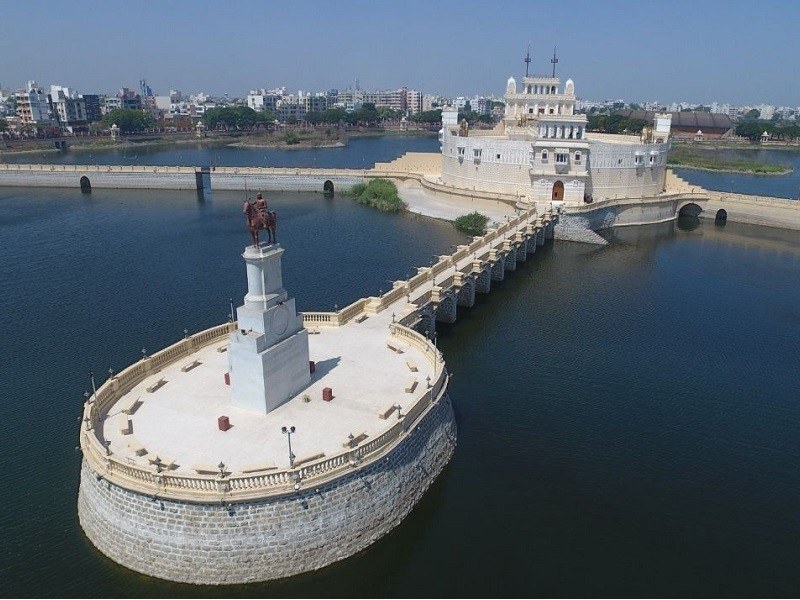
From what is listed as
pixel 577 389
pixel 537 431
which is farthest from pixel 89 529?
pixel 577 389

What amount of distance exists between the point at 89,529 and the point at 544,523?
65.7 ft

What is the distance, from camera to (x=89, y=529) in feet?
84.2

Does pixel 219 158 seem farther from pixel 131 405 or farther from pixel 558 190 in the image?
pixel 131 405

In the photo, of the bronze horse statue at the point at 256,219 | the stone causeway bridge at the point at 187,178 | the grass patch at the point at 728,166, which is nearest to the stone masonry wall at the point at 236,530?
the bronze horse statue at the point at 256,219

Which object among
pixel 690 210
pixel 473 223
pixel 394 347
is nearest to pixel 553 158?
pixel 473 223

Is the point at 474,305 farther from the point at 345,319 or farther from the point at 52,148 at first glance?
the point at 52,148

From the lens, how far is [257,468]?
2394 cm

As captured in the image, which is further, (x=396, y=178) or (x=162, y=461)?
(x=396, y=178)

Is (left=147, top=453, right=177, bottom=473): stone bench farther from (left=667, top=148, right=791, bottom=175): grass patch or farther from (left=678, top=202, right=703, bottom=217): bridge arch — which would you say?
(left=667, top=148, right=791, bottom=175): grass patch

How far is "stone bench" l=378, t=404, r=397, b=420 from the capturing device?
28016 mm

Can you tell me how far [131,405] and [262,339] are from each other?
720 centimetres

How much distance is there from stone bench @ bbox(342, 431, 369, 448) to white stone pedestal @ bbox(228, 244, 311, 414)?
15.7 feet

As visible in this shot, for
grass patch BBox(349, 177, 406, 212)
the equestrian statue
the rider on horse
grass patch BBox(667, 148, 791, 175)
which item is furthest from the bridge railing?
grass patch BBox(667, 148, 791, 175)

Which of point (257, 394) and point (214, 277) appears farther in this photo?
point (214, 277)
